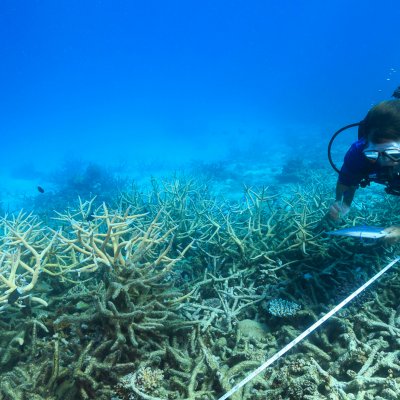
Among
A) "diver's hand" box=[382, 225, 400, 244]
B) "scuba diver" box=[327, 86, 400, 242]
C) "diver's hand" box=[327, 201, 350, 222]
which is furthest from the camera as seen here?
"diver's hand" box=[327, 201, 350, 222]

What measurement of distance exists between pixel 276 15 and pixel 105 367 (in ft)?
653

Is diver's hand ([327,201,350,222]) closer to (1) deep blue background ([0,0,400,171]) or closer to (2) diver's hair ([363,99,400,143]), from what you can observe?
(2) diver's hair ([363,99,400,143])

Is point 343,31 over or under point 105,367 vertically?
over

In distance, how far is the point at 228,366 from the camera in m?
2.44

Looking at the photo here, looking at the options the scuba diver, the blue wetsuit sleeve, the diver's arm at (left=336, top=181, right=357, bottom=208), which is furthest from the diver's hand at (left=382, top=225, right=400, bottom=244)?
the diver's arm at (left=336, top=181, right=357, bottom=208)

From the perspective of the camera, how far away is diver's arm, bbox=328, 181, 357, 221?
11.7 ft

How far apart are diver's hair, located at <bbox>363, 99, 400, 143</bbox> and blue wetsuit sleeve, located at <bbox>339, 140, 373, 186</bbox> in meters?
0.42

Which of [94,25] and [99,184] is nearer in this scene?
[99,184]

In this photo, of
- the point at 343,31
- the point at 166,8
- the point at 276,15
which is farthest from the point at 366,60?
A: the point at 166,8

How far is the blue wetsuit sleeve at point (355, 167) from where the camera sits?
337 centimetres

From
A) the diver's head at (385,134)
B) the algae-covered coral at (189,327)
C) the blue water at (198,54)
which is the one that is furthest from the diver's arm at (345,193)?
the blue water at (198,54)

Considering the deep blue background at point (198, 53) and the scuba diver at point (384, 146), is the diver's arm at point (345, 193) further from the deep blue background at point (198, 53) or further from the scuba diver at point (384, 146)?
the deep blue background at point (198, 53)

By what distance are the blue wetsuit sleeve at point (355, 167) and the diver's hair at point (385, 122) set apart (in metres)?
0.42

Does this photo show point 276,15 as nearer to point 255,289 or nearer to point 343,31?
point 343,31
